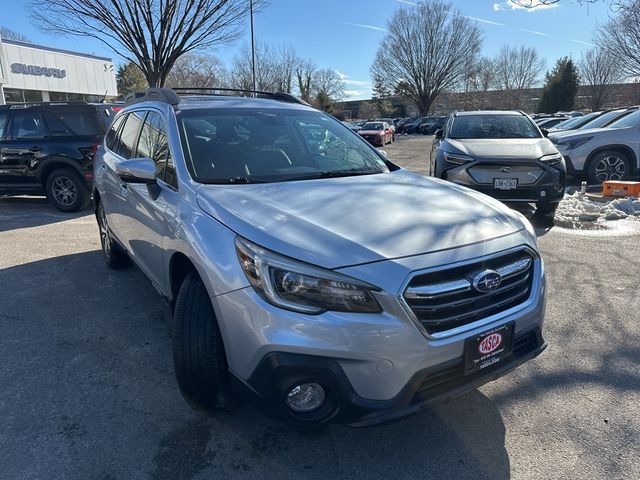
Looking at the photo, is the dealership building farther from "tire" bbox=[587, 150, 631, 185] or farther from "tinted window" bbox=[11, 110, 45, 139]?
"tire" bbox=[587, 150, 631, 185]

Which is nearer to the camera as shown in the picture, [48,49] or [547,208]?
[547,208]

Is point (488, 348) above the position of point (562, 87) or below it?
below

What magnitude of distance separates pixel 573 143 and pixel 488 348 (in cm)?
918

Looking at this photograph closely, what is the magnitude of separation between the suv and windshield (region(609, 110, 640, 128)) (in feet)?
27.9

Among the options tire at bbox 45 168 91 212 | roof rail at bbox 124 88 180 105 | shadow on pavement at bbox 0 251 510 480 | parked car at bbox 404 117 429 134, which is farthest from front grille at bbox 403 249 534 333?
parked car at bbox 404 117 429 134

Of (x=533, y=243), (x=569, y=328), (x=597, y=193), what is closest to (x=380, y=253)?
(x=533, y=243)

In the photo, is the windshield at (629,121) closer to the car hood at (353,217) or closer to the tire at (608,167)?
the tire at (608,167)

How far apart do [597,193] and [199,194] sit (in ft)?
29.4

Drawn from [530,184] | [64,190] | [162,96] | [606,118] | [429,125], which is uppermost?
[162,96]

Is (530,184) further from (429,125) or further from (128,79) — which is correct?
(128,79)

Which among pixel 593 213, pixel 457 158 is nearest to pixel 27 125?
pixel 457 158

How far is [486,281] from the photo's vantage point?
2.12 meters

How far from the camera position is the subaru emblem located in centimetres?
211

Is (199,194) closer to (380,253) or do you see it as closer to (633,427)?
(380,253)
